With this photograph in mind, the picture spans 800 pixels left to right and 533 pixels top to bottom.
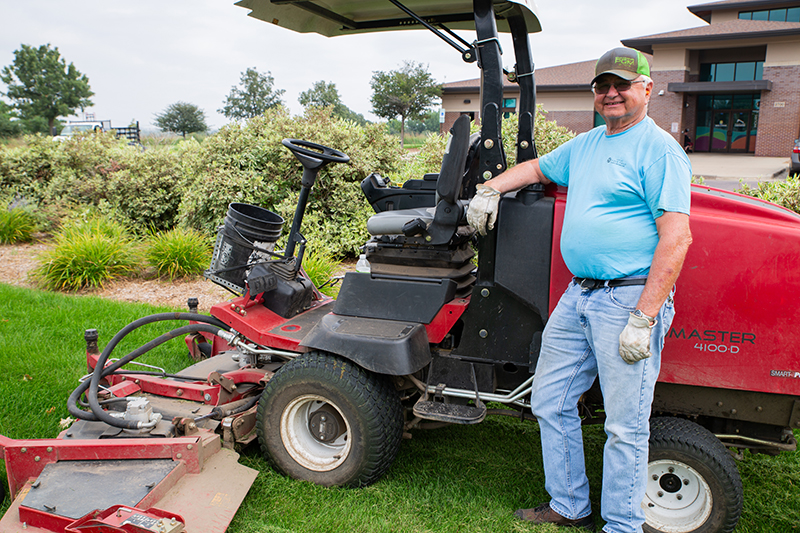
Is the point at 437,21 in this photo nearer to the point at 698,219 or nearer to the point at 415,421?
the point at 698,219

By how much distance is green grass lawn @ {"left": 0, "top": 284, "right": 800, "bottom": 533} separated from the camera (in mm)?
2713

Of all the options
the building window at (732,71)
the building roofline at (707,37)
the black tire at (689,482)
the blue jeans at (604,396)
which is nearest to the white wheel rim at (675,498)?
the black tire at (689,482)

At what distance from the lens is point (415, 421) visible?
10.2 ft

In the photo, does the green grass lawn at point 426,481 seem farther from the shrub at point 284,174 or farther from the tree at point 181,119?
the tree at point 181,119

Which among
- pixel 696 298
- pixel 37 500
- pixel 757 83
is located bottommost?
pixel 37 500

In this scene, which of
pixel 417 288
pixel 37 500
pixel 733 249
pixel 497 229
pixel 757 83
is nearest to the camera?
pixel 733 249

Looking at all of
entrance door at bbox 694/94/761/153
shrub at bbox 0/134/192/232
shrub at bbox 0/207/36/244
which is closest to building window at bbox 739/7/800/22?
entrance door at bbox 694/94/761/153

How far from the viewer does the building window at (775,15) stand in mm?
33906

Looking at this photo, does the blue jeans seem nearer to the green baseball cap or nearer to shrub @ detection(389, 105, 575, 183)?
the green baseball cap

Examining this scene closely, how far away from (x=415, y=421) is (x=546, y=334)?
93 centimetres

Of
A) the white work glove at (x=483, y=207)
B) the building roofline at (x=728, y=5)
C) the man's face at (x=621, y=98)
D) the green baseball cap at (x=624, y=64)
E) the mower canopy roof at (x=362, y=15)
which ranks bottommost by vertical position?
the white work glove at (x=483, y=207)

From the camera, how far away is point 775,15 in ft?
113

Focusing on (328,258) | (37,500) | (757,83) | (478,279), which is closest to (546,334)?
(478,279)

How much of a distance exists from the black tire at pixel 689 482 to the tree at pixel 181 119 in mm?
57741
